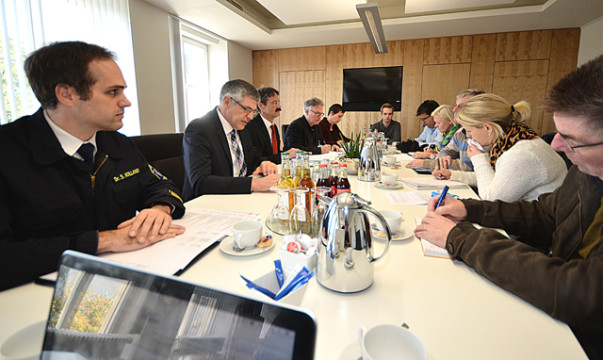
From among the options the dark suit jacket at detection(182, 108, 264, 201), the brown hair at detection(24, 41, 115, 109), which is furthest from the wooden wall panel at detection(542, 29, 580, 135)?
the brown hair at detection(24, 41, 115, 109)

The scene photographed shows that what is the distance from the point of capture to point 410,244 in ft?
3.34

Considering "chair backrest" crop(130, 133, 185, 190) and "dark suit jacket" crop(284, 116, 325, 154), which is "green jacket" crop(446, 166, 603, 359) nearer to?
"chair backrest" crop(130, 133, 185, 190)

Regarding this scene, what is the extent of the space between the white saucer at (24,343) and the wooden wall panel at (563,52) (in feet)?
23.5

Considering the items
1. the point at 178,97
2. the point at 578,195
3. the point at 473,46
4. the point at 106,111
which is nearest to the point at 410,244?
the point at 578,195

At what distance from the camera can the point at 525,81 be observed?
5.97 meters

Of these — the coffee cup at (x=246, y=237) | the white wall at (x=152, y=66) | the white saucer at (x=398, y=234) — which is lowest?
the white saucer at (x=398, y=234)

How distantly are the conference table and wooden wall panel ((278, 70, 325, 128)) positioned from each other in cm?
658

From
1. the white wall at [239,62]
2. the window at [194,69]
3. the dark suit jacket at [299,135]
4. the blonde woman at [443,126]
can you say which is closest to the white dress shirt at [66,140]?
the blonde woman at [443,126]

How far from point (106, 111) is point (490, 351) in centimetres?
145

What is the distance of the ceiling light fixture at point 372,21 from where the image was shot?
2.58m

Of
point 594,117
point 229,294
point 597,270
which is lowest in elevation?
point 597,270

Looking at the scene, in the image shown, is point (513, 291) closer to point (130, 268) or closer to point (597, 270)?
point (597, 270)

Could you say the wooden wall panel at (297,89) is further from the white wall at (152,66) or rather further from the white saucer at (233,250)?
the white saucer at (233,250)

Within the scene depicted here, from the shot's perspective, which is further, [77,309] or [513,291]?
[513,291]
